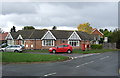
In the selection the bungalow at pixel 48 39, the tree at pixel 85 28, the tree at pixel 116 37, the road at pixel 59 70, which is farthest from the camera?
the tree at pixel 85 28

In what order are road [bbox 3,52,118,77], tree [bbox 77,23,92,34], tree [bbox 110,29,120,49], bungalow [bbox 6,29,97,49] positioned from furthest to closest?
tree [bbox 77,23,92,34] → tree [bbox 110,29,120,49] → bungalow [bbox 6,29,97,49] → road [bbox 3,52,118,77]

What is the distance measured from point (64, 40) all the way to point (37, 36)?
6780mm

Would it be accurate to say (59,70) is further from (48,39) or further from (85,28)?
(85,28)

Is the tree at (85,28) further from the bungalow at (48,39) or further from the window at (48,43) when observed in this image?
the window at (48,43)

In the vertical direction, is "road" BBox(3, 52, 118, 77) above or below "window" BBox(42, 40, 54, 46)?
below

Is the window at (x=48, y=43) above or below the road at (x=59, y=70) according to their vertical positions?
above

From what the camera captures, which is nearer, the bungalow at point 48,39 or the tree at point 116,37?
the bungalow at point 48,39

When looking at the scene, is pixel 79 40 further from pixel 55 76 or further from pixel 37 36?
Result: pixel 55 76

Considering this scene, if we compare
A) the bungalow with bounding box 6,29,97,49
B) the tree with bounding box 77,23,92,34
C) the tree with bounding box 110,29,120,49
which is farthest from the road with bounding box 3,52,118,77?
the tree with bounding box 77,23,92,34

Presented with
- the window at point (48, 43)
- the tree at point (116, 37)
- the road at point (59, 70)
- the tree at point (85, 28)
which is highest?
the tree at point (85, 28)

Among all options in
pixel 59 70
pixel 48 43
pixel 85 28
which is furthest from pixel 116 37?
pixel 85 28

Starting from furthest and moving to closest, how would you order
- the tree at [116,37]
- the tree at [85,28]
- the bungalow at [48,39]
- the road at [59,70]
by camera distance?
the tree at [85,28]
the tree at [116,37]
the bungalow at [48,39]
the road at [59,70]

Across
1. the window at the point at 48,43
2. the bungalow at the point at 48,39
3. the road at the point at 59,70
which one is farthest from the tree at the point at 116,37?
the road at the point at 59,70

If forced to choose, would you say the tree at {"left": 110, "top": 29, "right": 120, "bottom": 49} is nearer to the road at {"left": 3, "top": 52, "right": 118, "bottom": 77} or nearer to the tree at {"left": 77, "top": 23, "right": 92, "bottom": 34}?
the road at {"left": 3, "top": 52, "right": 118, "bottom": 77}
